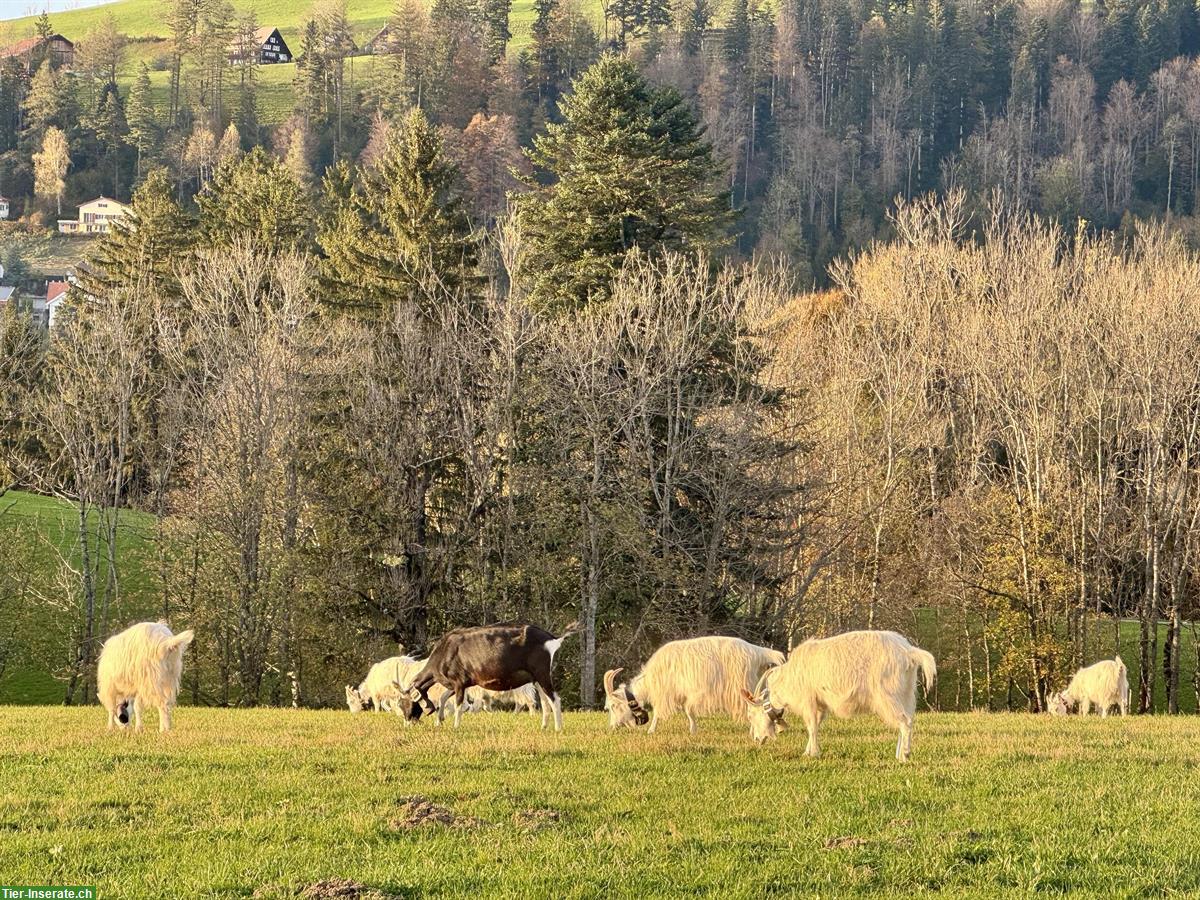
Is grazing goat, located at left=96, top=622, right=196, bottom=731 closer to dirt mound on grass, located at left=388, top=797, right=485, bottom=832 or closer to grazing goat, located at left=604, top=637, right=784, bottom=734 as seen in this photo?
grazing goat, located at left=604, top=637, right=784, bottom=734

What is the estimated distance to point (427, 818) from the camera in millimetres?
11242

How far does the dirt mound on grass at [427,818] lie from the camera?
11.1 metres

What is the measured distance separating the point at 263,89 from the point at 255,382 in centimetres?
16224

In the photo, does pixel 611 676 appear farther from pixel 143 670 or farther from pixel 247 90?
pixel 247 90

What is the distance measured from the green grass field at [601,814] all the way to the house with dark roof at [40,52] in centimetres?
18295

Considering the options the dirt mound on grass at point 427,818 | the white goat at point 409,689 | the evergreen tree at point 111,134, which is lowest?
the dirt mound on grass at point 427,818

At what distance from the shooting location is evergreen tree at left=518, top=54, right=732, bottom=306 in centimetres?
4012

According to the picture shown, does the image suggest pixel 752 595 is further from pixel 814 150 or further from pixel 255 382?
pixel 814 150

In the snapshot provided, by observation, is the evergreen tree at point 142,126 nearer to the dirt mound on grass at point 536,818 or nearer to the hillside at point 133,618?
the hillside at point 133,618

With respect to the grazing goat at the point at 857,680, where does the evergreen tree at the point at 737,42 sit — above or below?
above

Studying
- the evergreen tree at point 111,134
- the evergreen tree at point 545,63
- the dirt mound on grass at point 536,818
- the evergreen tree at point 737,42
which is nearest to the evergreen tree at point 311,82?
the evergreen tree at point 111,134

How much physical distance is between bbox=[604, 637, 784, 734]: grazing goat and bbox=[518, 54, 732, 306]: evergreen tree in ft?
76.8

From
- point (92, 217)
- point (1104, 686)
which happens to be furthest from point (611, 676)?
point (92, 217)

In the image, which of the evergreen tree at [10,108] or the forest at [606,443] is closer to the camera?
the forest at [606,443]
